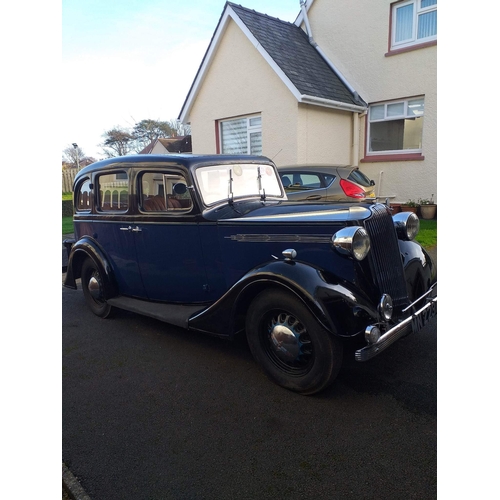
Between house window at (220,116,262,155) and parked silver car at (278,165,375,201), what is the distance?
327 cm

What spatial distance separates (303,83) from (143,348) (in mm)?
7844

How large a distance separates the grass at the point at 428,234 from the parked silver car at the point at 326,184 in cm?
125

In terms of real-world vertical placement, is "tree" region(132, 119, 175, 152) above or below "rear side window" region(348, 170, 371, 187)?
above

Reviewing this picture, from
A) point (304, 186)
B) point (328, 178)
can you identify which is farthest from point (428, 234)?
point (304, 186)

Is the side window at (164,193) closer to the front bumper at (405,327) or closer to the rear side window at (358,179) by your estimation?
the front bumper at (405,327)

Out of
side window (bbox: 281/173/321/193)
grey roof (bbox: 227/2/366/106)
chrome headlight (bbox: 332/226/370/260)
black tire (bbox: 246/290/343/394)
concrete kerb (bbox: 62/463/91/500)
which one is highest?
grey roof (bbox: 227/2/366/106)

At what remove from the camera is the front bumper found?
2404 mm

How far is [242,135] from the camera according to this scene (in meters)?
10.8

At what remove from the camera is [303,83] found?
9336 millimetres

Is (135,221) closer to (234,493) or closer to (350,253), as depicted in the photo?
(350,253)

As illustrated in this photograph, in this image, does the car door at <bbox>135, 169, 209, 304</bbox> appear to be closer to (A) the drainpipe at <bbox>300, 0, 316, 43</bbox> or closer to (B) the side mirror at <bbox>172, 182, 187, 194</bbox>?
(B) the side mirror at <bbox>172, 182, 187, 194</bbox>

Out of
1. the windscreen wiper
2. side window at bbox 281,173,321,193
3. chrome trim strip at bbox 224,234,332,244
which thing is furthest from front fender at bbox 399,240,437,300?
side window at bbox 281,173,321,193

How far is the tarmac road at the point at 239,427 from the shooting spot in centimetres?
203
